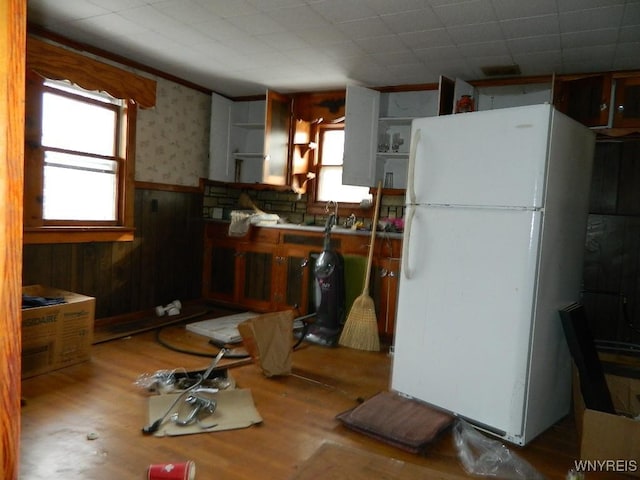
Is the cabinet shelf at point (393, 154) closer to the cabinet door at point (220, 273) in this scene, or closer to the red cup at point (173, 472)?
the cabinet door at point (220, 273)

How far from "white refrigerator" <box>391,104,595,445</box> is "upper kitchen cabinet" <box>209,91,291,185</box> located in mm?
2374

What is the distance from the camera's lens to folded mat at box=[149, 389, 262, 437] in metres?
2.21

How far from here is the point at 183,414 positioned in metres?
2.32

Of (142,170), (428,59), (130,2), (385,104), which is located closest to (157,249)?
(142,170)

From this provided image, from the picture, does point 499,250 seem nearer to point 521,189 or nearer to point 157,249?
point 521,189

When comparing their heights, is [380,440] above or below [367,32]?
below

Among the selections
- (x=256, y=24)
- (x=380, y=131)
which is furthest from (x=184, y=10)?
(x=380, y=131)

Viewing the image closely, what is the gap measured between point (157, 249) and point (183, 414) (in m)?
2.41

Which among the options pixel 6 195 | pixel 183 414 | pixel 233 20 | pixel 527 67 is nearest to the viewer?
pixel 6 195

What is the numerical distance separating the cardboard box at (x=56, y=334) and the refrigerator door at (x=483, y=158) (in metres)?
2.22

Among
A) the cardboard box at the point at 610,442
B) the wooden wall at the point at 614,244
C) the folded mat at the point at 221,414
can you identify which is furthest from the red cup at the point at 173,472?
the wooden wall at the point at 614,244

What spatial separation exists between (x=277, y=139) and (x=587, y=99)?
2.76 m

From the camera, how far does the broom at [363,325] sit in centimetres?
363

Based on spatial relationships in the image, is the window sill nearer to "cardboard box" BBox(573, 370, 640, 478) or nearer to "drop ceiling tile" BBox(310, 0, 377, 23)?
"drop ceiling tile" BBox(310, 0, 377, 23)
